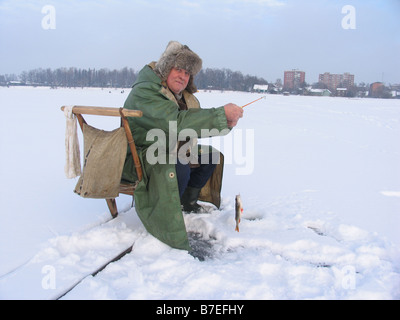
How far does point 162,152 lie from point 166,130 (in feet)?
0.78

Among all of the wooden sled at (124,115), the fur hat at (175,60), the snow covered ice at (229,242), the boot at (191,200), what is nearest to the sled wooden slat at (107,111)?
the wooden sled at (124,115)

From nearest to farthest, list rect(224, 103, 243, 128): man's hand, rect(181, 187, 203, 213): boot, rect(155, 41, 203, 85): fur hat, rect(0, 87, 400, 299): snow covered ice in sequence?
rect(0, 87, 400, 299): snow covered ice, rect(224, 103, 243, 128): man's hand, rect(155, 41, 203, 85): fur hat, rect(181, 187, 203, 213): boot

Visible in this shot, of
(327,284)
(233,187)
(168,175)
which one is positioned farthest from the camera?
(233,187)

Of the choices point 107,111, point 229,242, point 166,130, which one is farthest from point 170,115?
point 229,242

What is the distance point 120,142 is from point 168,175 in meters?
0.47

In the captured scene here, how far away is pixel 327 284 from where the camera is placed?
2.39 meters

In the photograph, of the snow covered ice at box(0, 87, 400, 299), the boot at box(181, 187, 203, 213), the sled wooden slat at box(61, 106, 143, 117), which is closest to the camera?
the snow covered ice at box(0, 87, 400, 299)

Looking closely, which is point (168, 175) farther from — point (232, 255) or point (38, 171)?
point (38, 171)

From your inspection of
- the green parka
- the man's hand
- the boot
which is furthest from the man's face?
the boot

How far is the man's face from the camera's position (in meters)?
3.12

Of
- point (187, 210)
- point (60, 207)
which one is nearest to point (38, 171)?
point (60, 207)

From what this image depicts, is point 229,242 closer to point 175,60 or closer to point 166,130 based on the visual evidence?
point 166,130

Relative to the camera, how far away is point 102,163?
2.81 m

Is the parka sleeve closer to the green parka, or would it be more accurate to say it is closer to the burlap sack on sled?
the green parka
